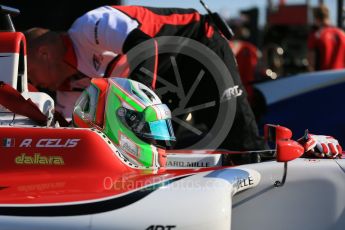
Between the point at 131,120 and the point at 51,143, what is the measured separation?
0.34m

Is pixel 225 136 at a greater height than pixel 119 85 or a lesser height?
lesser

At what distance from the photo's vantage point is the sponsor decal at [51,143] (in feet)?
9.04

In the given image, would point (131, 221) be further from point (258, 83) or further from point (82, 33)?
point (258, 83)

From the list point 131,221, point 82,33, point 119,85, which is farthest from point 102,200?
point 82,33

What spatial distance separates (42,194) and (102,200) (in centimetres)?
26

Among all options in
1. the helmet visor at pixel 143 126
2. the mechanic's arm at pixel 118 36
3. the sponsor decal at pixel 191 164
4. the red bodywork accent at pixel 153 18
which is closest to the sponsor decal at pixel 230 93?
the red bodywork accent at pixel 153 18

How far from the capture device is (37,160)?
2.76 meters

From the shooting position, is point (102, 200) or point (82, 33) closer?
point (102, 200)

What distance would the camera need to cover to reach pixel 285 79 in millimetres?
5883

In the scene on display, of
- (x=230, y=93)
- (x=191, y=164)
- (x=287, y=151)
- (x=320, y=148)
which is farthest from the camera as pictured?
(x=230, y=93)

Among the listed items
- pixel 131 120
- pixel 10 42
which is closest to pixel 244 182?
pixel 131 120

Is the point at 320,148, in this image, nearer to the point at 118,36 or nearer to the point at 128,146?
the point at 128,146

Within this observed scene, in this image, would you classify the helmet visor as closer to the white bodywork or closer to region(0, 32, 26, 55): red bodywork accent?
the white bodywork

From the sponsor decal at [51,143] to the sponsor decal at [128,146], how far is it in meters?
0.18
